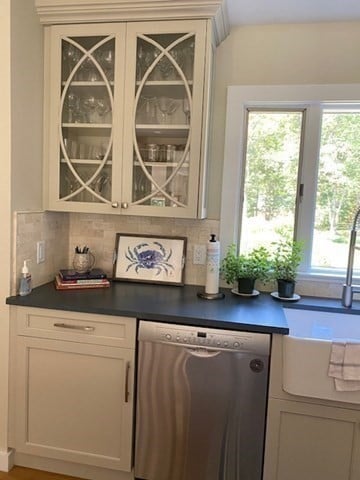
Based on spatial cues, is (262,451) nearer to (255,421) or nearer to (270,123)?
(255,421)

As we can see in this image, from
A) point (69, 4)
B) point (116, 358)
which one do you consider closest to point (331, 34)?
point (69, 4)

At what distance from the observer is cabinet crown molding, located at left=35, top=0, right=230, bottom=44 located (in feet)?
6.08

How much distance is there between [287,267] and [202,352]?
2.54ft

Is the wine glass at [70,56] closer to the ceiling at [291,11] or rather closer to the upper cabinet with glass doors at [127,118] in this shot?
the upper cabinet with glass doors at [127,118]

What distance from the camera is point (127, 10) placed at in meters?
1.91

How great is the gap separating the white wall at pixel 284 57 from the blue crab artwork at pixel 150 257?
66cm

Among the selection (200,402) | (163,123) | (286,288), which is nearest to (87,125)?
(163,123)

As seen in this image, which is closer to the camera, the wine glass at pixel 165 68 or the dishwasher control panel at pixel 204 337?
the dishwasher control panel at pixel 204 337

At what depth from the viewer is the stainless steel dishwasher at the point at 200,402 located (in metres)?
1.65

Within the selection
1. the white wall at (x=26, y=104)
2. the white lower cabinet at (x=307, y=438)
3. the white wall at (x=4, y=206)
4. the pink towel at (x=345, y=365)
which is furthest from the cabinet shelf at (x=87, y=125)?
the pink towel at (x=345, y=365)

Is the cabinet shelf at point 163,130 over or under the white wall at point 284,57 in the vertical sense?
under

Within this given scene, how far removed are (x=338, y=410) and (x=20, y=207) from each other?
5.84 feet

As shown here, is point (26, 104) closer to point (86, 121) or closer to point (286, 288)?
point (86, 121)

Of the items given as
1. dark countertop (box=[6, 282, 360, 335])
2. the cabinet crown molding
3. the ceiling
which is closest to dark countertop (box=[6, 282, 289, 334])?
dark countertop (box=[6, 282, 360, 335])
